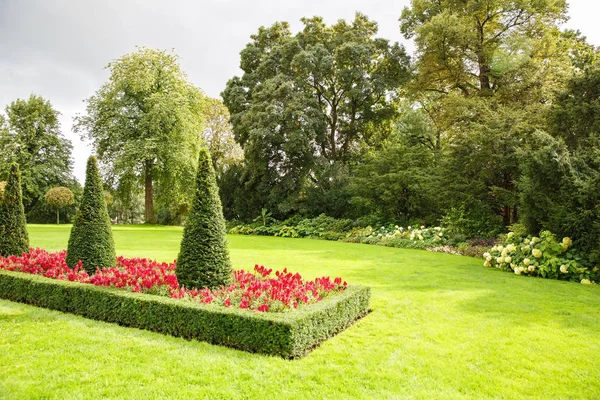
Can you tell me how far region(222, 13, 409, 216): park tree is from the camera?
2366 cm

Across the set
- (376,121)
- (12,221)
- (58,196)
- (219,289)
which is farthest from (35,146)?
(219,289)

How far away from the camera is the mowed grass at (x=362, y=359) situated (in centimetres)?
344

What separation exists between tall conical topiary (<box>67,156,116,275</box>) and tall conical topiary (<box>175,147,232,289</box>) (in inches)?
93.6

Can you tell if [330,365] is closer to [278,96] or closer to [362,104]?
[278,96]

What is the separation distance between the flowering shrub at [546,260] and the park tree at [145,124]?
2072cm

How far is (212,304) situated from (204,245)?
1.14m

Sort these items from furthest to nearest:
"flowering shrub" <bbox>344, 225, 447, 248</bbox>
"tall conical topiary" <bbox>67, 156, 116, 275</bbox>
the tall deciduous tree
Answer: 1. the tall deciduous tree
2. "flowering shrub" <bbox>344, 225, 447, 248</bbox>
3. "tall conical topiary" <bbox>67, 156, 116, 275</bbox>

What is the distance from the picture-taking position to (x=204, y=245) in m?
5.86

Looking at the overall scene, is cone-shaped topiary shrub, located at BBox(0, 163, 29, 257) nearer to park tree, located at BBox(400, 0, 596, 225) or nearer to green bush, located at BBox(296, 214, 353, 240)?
park tree, located at BBox(400, 0, 596, 225)

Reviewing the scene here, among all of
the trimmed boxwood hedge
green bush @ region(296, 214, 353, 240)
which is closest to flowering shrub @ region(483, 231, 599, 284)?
the trimmed boxwood hedge

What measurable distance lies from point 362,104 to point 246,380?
2418cm

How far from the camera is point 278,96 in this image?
23969 millimetres

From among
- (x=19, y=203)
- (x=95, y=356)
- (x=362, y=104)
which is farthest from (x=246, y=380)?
(x=362, y=104)

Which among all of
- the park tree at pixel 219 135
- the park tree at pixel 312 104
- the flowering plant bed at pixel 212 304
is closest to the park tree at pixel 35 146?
the park tree at pixel 219 135
